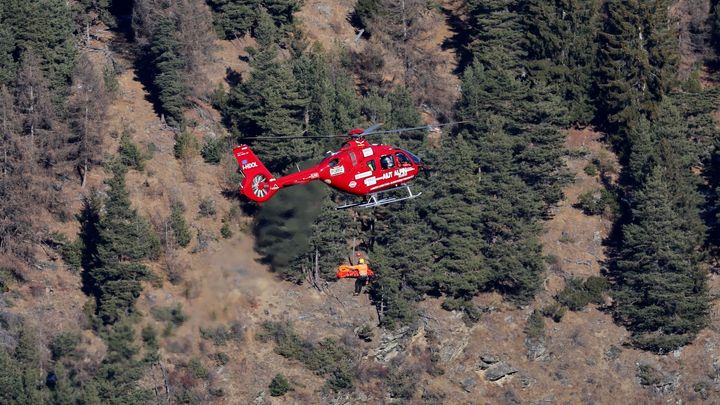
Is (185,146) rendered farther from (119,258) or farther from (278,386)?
Result: (278,386)

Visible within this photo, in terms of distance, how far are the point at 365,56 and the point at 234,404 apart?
28913mm

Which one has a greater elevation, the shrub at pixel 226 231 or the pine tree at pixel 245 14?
the pine tree at pixel 245 14

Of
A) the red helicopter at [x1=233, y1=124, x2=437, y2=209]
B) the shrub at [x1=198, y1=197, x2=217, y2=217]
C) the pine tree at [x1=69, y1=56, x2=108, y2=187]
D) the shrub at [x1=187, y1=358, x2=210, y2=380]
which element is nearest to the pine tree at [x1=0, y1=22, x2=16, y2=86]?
the pine tree at [x1=69, y1=56, x2=108, y2=187]

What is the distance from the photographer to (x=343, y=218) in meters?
95.9

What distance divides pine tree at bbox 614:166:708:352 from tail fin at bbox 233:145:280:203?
32.0 meters

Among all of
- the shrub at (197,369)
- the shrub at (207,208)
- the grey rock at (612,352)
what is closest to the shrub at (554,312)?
the grey rock at (612,352)

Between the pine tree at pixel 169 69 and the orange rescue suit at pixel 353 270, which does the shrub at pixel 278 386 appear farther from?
the pine tree at pixel 169 69

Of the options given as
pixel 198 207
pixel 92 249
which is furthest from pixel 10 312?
pixel 198 207

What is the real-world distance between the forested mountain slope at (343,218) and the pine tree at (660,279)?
0.16 meters

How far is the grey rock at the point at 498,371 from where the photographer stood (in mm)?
98562

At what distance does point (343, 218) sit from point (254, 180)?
2163 cm

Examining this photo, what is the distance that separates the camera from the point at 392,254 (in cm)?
9781

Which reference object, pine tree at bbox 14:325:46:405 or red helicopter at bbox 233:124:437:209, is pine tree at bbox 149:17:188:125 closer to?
pine tree at bbox 14:325:46:405

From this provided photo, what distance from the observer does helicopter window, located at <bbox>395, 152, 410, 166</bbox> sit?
249ft
